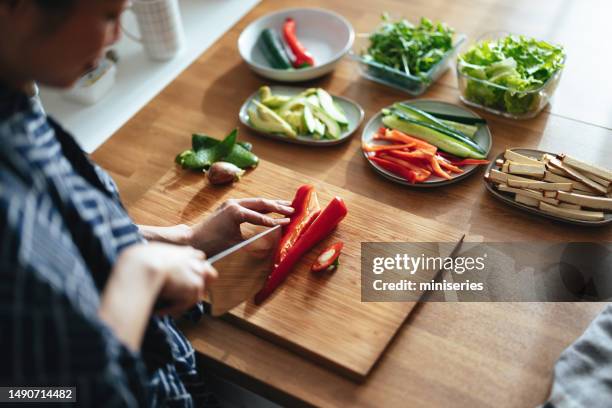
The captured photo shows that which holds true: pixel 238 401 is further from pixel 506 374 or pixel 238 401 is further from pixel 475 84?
pixel 475 84

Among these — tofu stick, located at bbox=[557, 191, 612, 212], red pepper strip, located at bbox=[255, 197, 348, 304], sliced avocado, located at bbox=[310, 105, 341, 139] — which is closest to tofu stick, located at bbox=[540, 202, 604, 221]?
tofu stick, located at bbox=[557, 191, 612, 212]

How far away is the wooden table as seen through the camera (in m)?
1.15

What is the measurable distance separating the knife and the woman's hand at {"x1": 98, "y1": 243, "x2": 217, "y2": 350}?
7.1 inches

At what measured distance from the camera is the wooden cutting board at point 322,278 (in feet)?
3.90

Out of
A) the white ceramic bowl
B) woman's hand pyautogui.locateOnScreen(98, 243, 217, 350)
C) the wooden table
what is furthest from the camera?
the white ceramic bowl

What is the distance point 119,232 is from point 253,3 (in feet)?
5.16

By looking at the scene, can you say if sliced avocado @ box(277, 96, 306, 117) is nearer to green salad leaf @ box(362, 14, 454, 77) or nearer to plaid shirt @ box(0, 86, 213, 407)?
green salad leaf @ box(362, 14, 454, 77)

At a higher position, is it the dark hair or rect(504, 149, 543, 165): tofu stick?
the dark hair

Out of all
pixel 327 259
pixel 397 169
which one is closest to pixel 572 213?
pixel 397 169

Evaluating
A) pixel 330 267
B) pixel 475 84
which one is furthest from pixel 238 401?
pixel 475 84

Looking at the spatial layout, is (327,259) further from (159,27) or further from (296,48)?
(159,27)

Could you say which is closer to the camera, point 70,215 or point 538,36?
point 70,215

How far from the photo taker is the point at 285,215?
1424 mm

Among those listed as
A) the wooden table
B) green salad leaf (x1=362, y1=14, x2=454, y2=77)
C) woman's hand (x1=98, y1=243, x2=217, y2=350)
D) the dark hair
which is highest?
the dark hair
